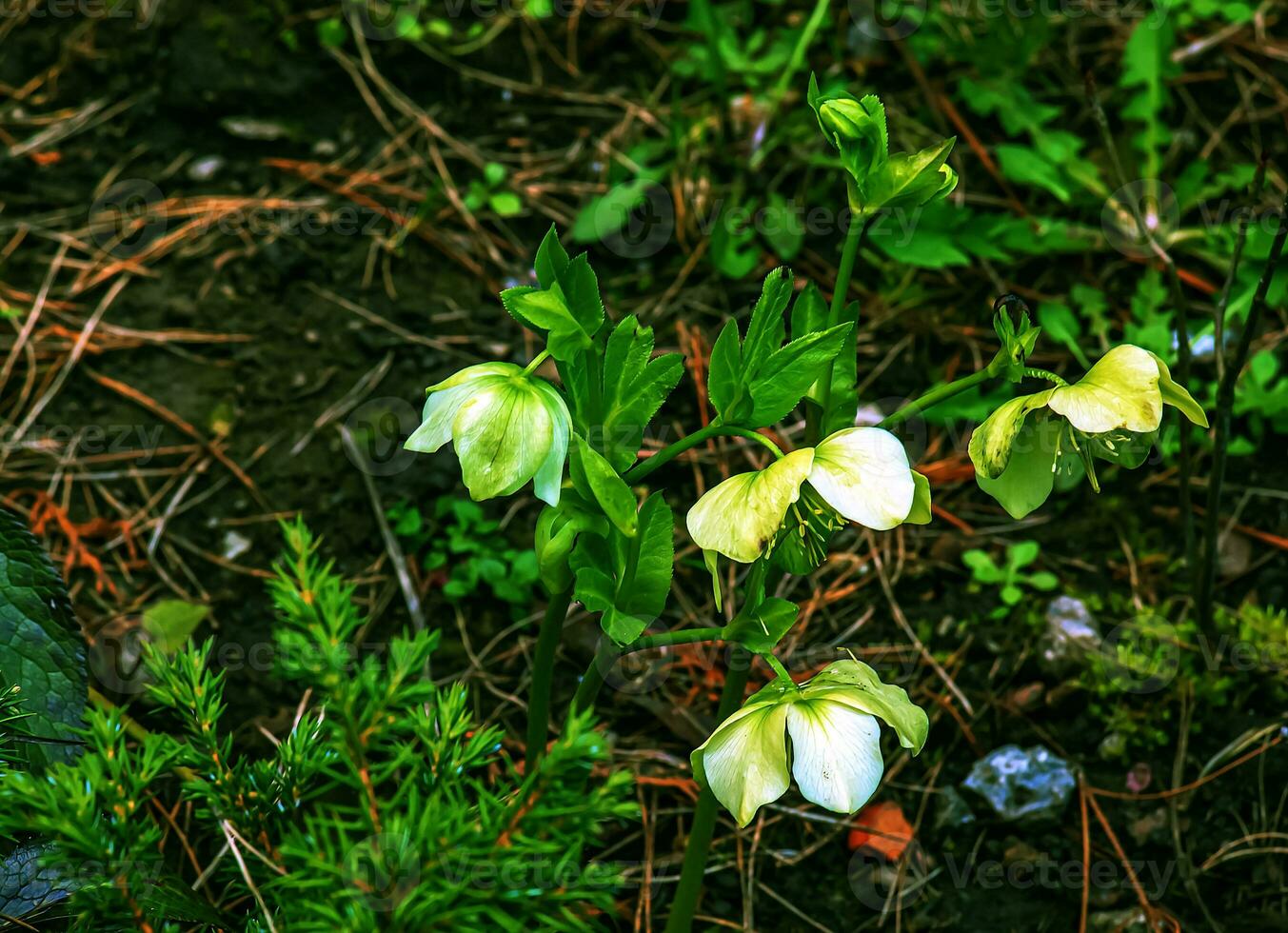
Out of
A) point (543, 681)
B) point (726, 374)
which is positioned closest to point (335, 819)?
point (543, 681)

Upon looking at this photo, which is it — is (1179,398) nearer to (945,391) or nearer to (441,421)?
(945,391)

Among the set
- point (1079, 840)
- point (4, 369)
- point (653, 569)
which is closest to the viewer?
point (653, 569)

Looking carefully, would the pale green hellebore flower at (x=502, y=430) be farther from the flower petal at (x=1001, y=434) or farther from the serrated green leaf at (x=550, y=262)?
the flower petal at (x=1001, y=434)

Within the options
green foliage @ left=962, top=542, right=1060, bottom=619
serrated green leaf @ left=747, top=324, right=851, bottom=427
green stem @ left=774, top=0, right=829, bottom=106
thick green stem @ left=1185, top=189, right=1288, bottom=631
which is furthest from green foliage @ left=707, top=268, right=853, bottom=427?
green stem @ left=774, top=0, right=829, bottom=106

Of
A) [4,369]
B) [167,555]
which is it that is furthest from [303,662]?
[4,369]

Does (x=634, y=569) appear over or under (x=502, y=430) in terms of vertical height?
under

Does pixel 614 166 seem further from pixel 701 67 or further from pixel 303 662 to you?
pixel 303 662
